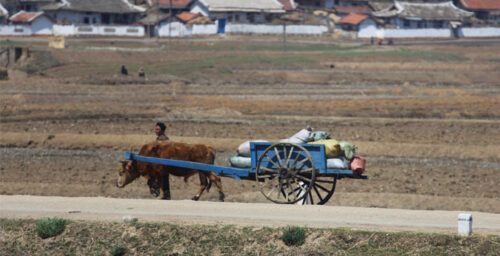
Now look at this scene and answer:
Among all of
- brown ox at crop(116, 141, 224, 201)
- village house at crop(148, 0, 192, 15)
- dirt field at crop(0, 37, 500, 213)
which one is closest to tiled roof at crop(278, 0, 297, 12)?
village house at crop(148, 0, 192, 15)

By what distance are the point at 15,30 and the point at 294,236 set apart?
71.6 meters

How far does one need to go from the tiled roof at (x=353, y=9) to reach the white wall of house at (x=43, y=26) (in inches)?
1655

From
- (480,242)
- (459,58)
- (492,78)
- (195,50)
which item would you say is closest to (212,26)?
(195,50)

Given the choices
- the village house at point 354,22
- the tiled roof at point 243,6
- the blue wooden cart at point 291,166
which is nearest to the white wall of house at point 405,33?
the village house at point 354,22

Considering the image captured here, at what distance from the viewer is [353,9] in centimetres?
10944

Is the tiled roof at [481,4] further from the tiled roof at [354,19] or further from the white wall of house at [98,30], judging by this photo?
the white wall of house at [98,30]

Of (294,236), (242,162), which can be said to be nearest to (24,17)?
(242,162)

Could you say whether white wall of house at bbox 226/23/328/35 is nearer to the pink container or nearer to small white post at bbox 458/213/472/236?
the pink container

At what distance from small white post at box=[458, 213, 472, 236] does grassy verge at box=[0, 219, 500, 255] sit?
0.13m

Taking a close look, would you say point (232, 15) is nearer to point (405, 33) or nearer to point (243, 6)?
point (243, 6)

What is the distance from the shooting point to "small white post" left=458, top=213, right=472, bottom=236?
42.7 ft

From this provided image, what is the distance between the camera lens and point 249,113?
36.1 metres

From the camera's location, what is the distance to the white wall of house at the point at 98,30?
80.4 m

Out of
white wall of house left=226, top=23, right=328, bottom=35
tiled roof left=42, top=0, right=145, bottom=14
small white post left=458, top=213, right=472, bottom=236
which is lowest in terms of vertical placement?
small white post left=458, top=213, right=472, bottom=236
